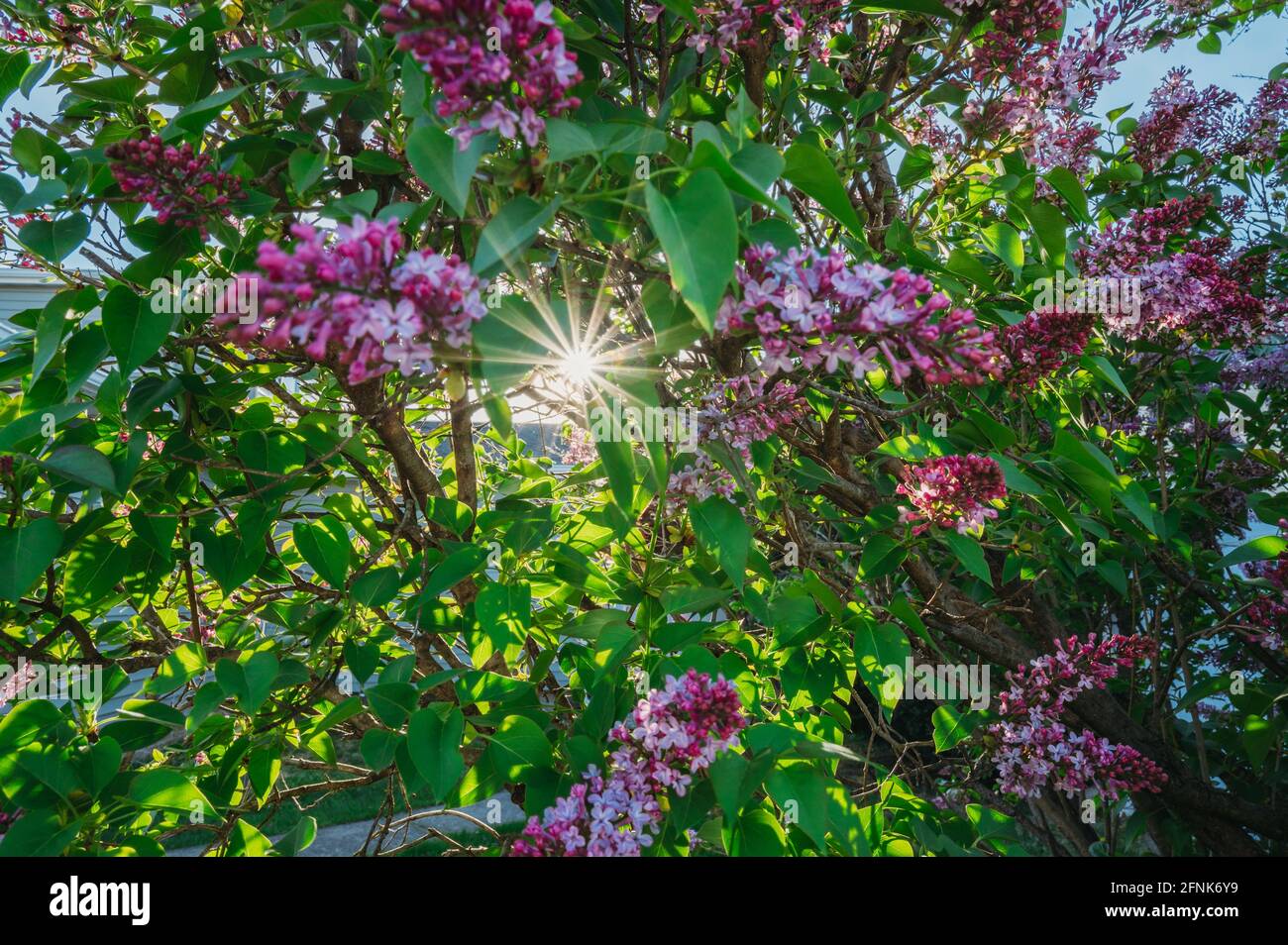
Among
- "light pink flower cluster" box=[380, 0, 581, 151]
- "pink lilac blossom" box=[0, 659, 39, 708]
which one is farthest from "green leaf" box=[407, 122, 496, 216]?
"pink lilac blossom" box=[0, 659, 39, 708]

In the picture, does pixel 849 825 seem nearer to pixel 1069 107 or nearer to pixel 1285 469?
pixel 1069 107

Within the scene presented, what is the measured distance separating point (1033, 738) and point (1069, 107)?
58.8 inches

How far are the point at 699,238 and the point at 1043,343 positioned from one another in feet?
3.59

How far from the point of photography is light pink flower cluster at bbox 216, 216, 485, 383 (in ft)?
2.48

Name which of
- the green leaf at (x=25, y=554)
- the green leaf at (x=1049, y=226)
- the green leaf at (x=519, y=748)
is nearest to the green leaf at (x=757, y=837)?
the green leaf at (x=519, y=748)

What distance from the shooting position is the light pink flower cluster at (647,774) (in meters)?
1.17

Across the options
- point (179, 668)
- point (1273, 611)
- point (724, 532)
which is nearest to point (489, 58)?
point (724, 532)

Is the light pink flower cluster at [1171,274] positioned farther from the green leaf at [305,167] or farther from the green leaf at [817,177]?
the green leaf at [305,167]

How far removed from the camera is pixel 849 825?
4.12 ft

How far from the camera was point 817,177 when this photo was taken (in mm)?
979

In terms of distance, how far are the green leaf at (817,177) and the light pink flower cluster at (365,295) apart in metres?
0.43

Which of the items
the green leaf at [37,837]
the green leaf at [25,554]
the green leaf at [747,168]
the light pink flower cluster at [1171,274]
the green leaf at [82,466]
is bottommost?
the green leaf at [37,837]

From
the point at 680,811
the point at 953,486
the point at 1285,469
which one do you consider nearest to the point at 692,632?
the point at 680,811

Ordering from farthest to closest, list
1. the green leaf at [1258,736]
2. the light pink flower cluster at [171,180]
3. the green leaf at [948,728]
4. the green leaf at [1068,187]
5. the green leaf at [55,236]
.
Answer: the green leaf at [1258,736] → the green leaf at [948,728] → the green leaf at [1068,187] → the green leaf at [55,236] → the light pink flower cluster at [171,180]
